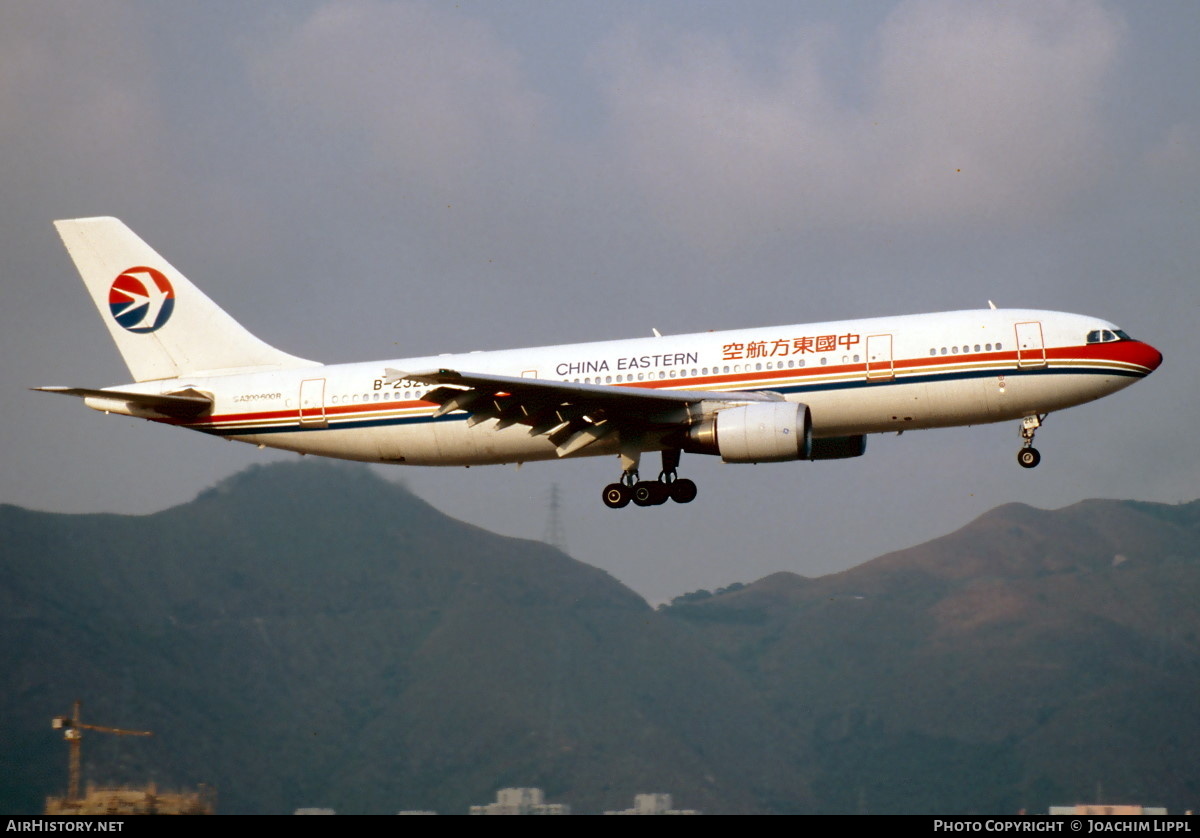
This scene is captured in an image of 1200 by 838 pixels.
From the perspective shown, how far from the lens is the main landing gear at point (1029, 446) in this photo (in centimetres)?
3562

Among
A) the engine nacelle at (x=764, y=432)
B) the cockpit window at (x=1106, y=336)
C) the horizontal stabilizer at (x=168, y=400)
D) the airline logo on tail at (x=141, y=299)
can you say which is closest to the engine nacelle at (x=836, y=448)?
the engine nacelle at (x=764, y=432)

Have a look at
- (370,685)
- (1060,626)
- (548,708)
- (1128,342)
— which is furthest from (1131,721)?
(1128,342)

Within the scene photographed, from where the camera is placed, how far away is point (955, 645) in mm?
77500

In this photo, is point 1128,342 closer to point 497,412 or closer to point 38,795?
point 497,412

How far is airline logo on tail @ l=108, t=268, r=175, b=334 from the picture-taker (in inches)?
1679

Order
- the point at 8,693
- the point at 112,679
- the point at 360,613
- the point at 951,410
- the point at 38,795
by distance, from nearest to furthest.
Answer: the point at 951,410 → the point at 38,795 → the point at 8,693 → the point at 112,679 → the point at 360,613

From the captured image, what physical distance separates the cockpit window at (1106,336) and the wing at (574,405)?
7830 mm

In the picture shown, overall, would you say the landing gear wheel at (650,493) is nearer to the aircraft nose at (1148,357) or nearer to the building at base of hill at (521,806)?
the aircraft nose at (1148,357)

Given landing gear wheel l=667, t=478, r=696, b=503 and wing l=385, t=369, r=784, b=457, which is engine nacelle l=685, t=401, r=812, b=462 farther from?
landing gear wheel l=667, t=478, r=696, b=503

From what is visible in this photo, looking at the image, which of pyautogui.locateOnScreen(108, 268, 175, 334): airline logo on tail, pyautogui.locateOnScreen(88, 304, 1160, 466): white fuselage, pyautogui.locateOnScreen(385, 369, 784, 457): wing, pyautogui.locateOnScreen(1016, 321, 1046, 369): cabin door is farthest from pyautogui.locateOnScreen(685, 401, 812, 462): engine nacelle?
pyautogui.locateOnScreen(108, 268, 175, 334): airline logo on tail

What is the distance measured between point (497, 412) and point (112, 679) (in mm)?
36212

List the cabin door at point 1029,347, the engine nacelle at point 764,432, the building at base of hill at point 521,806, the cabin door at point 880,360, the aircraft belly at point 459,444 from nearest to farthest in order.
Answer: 1. the engine nacelle at point 764,432
2. the cabin door at point 1029,347
3. the cabin door at point 880,360
4. the aircraft belly at point 459,444
5. the building at base of hill at point 521,806

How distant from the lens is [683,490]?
127ft

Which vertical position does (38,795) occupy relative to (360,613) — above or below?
below
